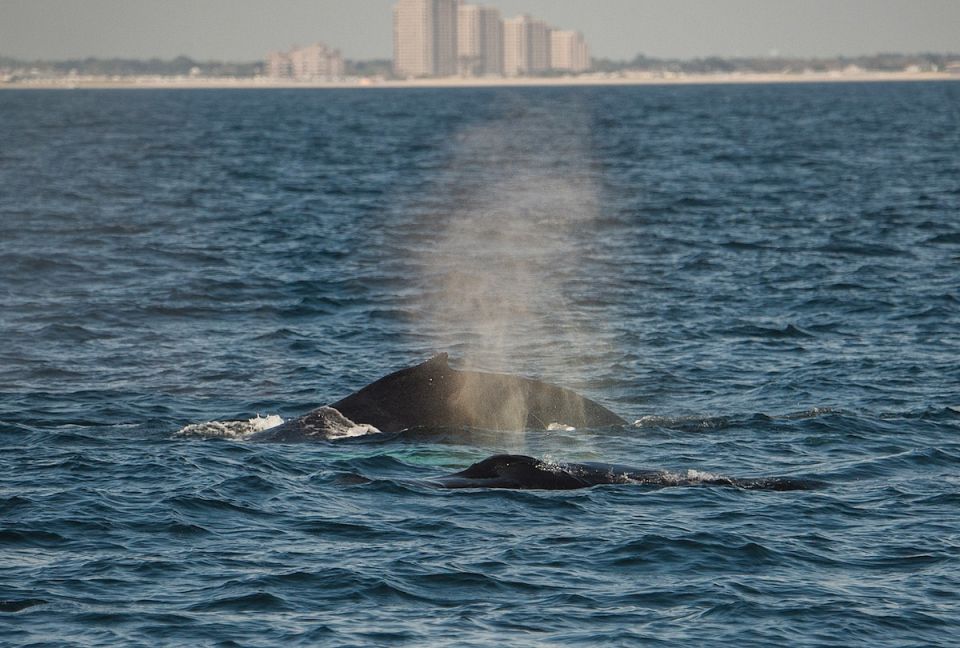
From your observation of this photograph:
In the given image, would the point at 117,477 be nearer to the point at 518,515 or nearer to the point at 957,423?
the point at 518,515

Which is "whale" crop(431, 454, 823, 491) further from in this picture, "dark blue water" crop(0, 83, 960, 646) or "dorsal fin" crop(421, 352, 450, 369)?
"dorsal fin" crop(421, 352, 450, 369)

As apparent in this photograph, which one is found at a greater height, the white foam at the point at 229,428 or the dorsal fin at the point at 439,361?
the dorsal fin at the point at 439,361

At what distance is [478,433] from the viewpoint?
722 inches

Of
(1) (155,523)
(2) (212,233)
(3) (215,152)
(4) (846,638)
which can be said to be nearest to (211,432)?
(1) (155,523)

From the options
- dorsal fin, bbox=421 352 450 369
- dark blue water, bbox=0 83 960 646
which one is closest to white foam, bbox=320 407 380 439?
dark blue water, bbox=0 83 960 646

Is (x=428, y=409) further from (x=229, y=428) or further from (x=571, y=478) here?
(x=571, y=478)

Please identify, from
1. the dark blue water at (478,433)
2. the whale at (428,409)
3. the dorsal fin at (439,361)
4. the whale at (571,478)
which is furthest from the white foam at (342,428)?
the whale at (571,478)

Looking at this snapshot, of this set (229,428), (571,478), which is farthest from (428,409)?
(571,478)

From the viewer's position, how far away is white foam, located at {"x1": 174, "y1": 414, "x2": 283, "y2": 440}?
757 inches

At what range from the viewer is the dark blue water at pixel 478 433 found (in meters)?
12.7

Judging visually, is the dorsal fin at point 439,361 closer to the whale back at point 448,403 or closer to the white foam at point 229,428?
the whale back at point 448,403

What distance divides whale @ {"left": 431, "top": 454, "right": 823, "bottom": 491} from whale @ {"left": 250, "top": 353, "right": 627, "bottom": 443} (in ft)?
7.33

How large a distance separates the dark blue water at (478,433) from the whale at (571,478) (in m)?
0.22

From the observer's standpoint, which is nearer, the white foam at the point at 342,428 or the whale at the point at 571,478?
the whale at the point at 571,478
